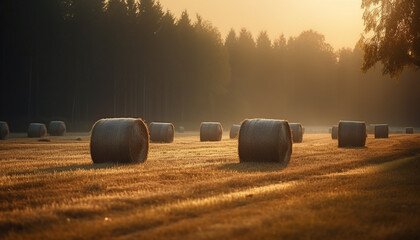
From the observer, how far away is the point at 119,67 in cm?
6712

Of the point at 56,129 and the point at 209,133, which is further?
the point at 56,129

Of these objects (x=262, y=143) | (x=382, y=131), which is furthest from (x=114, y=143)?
(x=382, y=131)

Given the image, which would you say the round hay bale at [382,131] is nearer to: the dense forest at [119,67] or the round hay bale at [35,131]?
the round hay bale at [35,131]

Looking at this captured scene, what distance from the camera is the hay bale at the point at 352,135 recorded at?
2980 centimetres

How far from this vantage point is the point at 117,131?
1825 cm

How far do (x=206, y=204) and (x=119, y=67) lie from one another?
2362 inches

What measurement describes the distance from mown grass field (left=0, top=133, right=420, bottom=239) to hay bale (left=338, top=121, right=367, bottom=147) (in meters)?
14.8

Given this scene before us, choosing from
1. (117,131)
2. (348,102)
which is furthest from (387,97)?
(117,131)

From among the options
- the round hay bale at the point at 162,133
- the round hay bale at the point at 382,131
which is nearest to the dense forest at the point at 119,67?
the round hay bale at the point at 162,133

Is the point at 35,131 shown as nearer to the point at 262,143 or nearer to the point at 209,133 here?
the point at 209,133

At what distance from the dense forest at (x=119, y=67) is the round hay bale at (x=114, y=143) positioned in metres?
39.2

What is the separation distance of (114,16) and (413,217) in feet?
211

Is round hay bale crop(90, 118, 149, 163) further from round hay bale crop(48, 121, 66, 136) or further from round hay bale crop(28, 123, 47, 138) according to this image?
round hay bale crop(48, 121, 66, 136)

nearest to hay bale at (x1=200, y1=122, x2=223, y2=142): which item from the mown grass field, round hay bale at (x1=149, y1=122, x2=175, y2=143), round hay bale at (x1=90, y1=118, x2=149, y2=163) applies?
round hay bale at (x1=149, y1=122, x2=175, y2=143)
